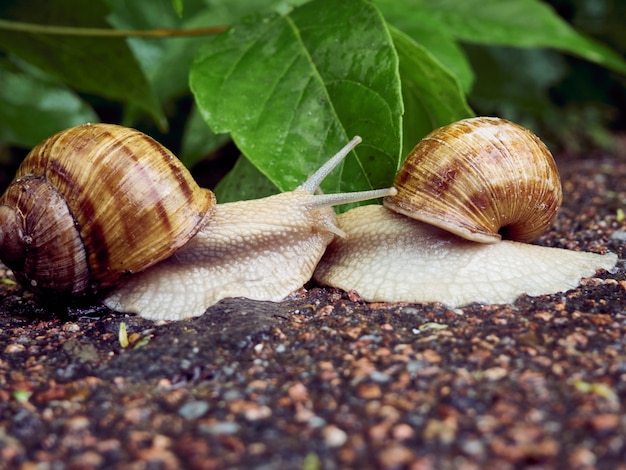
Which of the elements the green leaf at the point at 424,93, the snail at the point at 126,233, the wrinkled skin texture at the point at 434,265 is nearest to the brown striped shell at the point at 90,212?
the snail at the point at 126,233

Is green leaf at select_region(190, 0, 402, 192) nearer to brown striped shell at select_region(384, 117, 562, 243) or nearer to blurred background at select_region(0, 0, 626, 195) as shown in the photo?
brown striped shell at select_region(384, 117, 562, 243)

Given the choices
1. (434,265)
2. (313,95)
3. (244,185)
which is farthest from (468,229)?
(244,185)

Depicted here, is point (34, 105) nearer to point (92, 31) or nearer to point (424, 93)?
point (92, 31)

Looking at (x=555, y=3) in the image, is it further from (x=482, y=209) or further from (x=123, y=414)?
(x=123, y=414)

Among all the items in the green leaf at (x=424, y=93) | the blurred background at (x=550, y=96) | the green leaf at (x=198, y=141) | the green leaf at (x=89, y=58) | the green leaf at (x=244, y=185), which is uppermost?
the green leaf at (x=89, y=58)

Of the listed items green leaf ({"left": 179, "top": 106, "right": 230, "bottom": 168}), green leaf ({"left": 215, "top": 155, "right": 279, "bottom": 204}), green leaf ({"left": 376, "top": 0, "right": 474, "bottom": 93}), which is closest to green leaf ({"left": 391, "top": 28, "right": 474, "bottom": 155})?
green leaf ({"left": 376, "top": 0, "right": 474, "bottom": 93})

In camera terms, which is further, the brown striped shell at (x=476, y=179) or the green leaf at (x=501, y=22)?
the green leaf at (x=501, y=22)

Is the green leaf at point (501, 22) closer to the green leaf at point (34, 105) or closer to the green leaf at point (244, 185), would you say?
the green leaf at point (244, 185)
